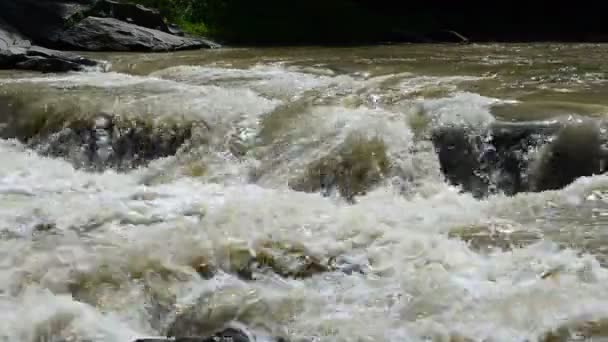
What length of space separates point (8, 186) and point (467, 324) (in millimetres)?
5078

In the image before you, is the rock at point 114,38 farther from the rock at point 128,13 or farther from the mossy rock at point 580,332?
the mossy rock at point 580,332

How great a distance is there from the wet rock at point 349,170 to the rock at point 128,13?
9671 mm

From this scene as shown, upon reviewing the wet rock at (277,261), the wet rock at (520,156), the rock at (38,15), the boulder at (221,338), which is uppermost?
the rock at (38,15)

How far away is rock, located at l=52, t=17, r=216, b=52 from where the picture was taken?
15273mm

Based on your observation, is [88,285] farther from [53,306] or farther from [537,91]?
[537,91]

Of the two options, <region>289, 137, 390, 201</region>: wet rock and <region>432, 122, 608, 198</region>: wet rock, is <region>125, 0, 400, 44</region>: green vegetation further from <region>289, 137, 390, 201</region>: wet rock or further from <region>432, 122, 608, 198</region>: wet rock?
<region>432, 122, 608, 198</region>: wet rock

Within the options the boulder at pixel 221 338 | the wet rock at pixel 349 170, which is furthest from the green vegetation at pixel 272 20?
the boulder at pixel 221 338

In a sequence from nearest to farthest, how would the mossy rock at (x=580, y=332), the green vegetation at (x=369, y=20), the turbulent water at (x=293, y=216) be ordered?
the mossy rock at (x=580, y=332), the turbulent water at (x=293, y=216), the green vegetation at (x=369, y=20)

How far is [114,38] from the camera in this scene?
15.4 metres

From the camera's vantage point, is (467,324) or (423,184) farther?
(423,184)

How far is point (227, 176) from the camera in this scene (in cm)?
807

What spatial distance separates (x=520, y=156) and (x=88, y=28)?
1068cm

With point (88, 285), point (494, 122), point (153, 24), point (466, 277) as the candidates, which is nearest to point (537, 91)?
point (494, 122)

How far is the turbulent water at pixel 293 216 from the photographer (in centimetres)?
468
